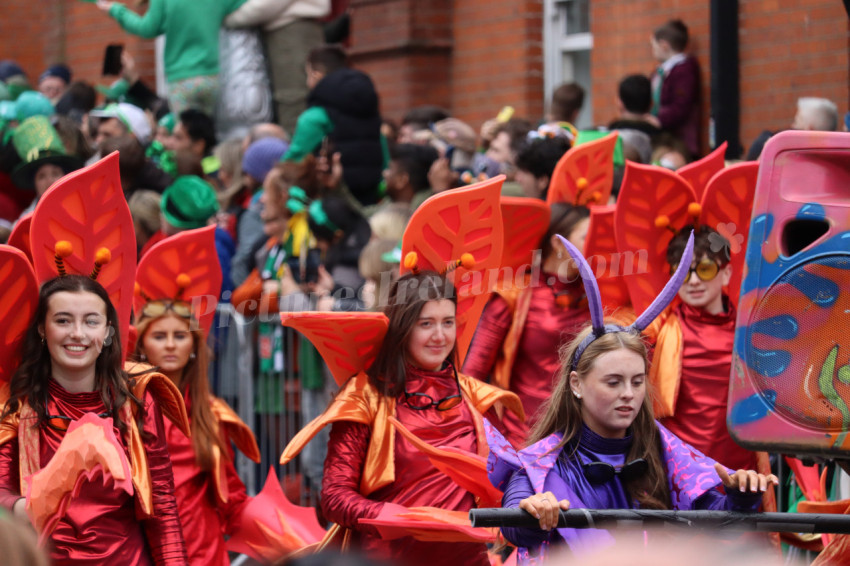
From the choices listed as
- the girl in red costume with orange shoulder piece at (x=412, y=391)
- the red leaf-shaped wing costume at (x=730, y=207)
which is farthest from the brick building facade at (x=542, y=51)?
the girl in red costume with orange shoulder piece at (x=412, y=391)

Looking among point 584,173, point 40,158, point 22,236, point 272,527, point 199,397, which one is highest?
point 40,158

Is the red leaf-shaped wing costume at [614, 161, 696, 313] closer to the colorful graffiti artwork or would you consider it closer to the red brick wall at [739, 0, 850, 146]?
the colorful graffiti artwork

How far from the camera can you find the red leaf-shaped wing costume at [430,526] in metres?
3.79

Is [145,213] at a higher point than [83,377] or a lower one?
higher

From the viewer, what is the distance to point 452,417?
4.44m

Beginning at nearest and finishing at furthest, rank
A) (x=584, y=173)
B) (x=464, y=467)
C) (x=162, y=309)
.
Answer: (x=464, y=467) < (x=162, y=309) < (x=584, y=173)

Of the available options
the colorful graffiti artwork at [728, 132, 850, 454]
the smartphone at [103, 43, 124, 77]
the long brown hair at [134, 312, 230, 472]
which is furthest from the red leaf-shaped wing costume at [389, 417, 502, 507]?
the smartphone at [103, 43, 124, 77]

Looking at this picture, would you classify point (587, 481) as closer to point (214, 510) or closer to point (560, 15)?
point (214, 510)

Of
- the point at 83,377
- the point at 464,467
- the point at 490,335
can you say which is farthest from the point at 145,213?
the point at 464,467

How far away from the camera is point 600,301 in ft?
12.3

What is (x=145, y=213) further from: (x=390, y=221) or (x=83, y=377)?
(x=83, y=377)

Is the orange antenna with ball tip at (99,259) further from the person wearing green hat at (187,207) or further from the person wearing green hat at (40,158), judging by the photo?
the person wearing green hat at (40,158)

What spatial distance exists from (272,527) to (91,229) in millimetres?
1329

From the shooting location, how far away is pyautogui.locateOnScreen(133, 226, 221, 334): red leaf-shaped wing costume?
5074mm
